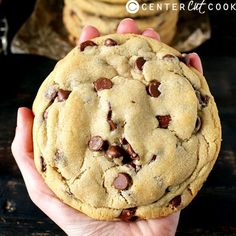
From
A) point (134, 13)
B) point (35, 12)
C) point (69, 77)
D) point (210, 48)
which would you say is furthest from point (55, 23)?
point (69, 77)

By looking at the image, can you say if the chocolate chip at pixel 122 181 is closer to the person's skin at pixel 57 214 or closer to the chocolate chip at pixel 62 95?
the person's skin at pixel 57 214

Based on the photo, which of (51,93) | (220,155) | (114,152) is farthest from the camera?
(220,155)

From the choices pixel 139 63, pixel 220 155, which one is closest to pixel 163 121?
pixel 139 63

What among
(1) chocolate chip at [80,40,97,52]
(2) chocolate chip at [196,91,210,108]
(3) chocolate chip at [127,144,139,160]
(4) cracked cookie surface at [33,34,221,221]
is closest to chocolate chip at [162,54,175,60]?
(4) cracked cookie surface at [33,34,221,221]

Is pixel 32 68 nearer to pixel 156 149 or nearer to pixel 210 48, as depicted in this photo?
pixel 210 48

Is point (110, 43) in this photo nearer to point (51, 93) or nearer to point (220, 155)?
point (51, 93)

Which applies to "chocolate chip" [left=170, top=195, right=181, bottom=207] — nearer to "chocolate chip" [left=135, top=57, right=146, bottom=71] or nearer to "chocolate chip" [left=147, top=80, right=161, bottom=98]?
"chocolate chip" [left=147, top=80, right=161, bottom=98]
